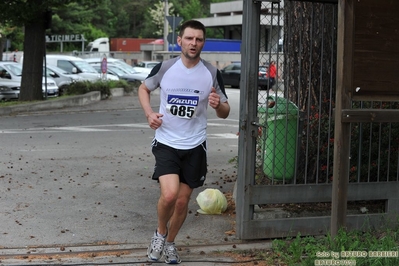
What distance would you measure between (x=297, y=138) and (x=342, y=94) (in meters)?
1.54

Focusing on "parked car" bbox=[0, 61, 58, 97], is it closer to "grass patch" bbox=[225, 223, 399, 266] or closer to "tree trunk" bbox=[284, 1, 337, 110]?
"tree trunk" bbox=[284, 1, 337, 110]

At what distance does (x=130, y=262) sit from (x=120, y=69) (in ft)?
113

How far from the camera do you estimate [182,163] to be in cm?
656

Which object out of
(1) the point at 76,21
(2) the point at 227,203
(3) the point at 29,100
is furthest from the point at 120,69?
(1) the point at 76,21

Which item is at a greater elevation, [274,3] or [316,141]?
[274,3]

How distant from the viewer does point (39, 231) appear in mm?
7797

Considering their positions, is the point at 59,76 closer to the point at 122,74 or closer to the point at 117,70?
the point at 122,74

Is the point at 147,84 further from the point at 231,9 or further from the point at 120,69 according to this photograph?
the point at 231,9

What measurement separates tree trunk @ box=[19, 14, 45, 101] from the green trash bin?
1776cm

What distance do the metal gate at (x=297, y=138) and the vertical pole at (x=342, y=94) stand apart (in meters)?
1.10

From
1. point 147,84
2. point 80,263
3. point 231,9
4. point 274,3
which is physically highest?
point 231,9

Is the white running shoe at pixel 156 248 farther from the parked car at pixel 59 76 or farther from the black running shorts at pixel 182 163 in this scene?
the parked car at pixel 59 76

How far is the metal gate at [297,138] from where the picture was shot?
7.29 m

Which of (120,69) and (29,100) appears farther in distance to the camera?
(120,69)
